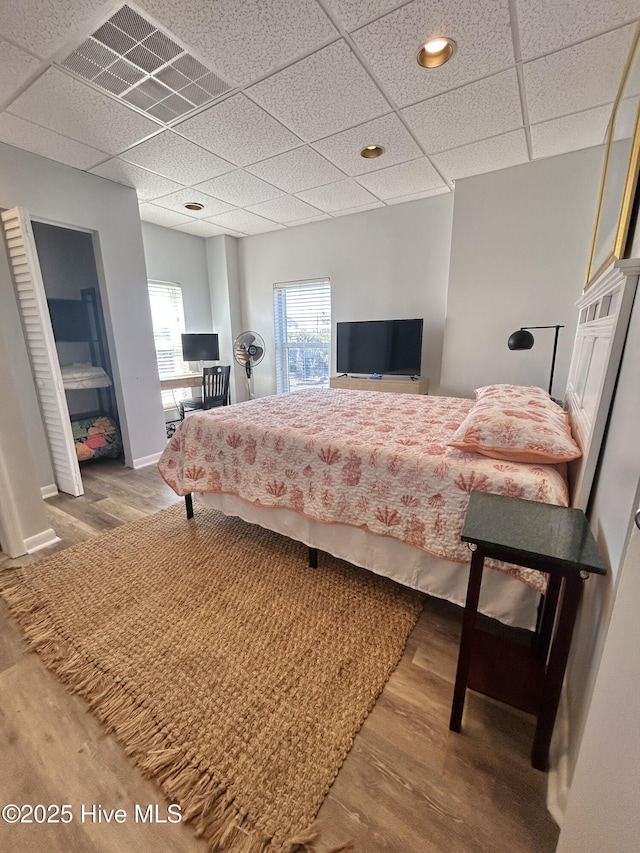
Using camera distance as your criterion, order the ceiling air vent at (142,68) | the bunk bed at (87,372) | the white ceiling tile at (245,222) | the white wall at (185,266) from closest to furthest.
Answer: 1. the ceiling air vent at (142,68)
2. the bunk bed at (87,372)
3. the white ceiling tile at (245,222)
4. the white wall at (185,266)

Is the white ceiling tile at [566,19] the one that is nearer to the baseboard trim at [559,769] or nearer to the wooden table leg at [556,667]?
the wooden table leg at [556,667]

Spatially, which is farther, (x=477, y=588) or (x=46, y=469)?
(x=46, y=469)

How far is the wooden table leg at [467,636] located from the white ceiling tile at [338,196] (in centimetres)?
329

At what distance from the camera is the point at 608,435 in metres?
1.04

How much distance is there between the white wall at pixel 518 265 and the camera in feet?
8.80

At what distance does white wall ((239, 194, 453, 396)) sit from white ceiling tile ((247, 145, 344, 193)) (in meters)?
0.94

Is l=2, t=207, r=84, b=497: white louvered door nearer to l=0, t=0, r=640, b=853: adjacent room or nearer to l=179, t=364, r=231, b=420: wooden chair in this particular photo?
l=0, t=0, r=640, b=853: adjacent room

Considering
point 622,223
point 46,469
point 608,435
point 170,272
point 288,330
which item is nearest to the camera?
point 608,435

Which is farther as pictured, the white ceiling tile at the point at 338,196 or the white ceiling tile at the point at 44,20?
the white ceiling tile at the point at 338,196

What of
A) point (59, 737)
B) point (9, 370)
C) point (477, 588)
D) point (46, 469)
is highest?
point (9, 370)

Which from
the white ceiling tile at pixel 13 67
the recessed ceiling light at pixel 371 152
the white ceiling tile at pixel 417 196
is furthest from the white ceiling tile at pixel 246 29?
the white ceiling tile at pixel 417 196

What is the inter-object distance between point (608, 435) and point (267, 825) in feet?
4.72

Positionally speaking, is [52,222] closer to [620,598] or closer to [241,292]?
[241,292]

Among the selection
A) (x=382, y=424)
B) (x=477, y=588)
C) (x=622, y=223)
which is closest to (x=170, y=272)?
(x=382, y=424)
